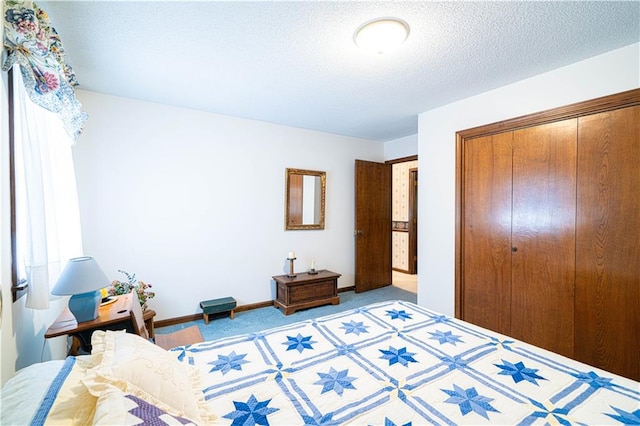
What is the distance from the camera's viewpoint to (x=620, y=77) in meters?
2.03

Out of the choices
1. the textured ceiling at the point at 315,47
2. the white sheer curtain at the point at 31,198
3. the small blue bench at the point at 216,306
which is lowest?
the small blue bench at the point at 216,306

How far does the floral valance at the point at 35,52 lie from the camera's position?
1.27 meters

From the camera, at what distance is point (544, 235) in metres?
2.41

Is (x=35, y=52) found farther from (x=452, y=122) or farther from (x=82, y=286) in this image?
(x=452, y=122)

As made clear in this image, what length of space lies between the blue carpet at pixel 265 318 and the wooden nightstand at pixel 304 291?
8 cm

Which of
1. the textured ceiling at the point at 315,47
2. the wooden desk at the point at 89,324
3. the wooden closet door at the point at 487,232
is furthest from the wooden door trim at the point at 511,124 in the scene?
the wooden desk at the point at 89,324

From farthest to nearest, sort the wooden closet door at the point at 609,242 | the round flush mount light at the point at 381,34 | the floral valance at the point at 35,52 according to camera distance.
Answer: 1. the wooden closet door at the point at 609,242
2. the round flush mount light at the point at 381,34
3. the floral valance at the point at 35,52

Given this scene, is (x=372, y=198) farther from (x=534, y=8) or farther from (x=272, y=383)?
(x=272, y=383)

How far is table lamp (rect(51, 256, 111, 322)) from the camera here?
1598mm

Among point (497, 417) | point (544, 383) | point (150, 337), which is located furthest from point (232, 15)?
point (150, 337)

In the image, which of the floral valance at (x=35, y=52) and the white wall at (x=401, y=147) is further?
the white wall at (x=401, y=147)

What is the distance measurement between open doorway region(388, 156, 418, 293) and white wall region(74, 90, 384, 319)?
8.08ft

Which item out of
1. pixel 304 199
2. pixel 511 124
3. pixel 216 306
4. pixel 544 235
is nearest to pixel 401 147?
pixel 304 199

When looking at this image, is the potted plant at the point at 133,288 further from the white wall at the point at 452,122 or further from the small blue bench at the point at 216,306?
the white wall at the point at 452,122
